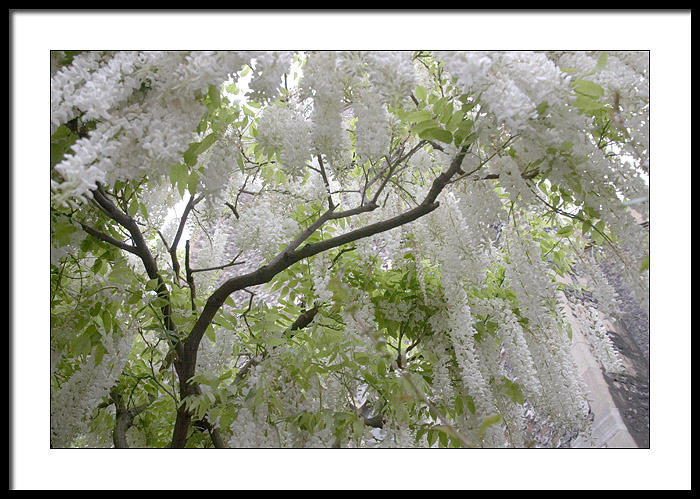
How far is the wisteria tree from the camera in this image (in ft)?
3.36

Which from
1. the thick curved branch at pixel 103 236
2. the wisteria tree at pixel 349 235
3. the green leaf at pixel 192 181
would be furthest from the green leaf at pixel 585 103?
the thick curved branch at pixel 103 236

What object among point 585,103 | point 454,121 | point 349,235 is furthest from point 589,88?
point 349,235

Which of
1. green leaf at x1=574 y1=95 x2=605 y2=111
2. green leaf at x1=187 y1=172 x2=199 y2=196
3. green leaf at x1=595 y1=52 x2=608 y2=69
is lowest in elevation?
green leaf at x1=187 y1=172 x2=199 y2=196

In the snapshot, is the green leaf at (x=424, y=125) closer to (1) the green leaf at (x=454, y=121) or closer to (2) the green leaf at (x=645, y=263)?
(1) the green leaf at (x=454, y=121)

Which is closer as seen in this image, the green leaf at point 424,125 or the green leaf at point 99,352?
the green leaf at point 424,125

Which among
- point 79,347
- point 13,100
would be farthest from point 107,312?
point 13,100

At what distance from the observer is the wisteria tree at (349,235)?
1.03 metres

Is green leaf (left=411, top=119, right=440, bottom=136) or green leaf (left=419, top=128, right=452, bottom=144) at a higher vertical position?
green leaf (left=411, top=119, right=440, bottom=136)

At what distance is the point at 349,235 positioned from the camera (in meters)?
1.42

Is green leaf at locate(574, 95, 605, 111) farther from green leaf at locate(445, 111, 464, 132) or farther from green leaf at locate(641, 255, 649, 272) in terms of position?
green leaf at locate(641, 255, 649, 272)

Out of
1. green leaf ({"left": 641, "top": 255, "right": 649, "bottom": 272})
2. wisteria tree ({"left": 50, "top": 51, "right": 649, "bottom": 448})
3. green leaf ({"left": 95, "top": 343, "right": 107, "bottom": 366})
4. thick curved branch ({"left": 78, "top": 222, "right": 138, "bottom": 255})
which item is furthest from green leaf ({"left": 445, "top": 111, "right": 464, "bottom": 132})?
green leaf ({"left": 95, "top": 343, "right": 107, "bottom": 366})

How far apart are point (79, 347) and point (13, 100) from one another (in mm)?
686

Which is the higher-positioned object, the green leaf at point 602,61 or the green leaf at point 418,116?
the green leaf at point 602,61

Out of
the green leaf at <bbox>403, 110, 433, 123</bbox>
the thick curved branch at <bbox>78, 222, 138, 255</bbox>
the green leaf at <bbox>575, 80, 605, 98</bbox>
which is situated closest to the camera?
the green leaf at <bbox>575, 80, 605, 98</bbox>
